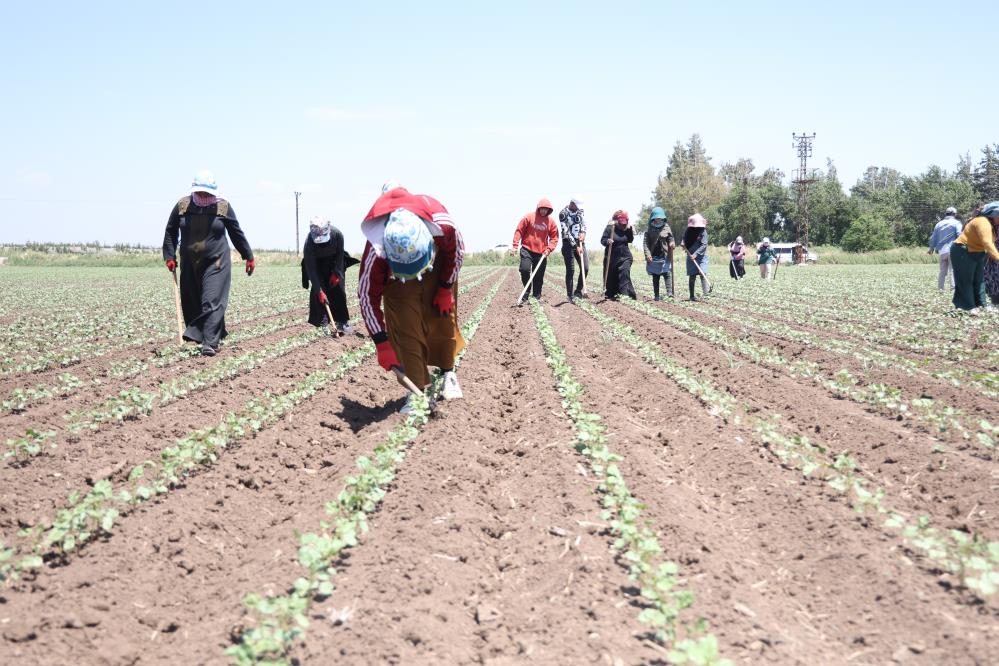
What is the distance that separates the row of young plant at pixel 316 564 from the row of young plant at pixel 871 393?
3619mm

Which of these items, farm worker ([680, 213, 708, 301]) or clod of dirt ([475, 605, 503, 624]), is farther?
farm worker ([680, 213, 708, 301])

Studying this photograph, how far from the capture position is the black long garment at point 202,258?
28.8 ft

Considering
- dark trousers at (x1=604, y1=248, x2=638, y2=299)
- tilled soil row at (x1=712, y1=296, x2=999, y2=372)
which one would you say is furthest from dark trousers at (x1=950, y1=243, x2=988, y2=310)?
dark trousers at (x1=604, y1=248, x2=638, y2=299)

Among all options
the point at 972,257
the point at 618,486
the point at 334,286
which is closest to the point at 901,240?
the point at 972,257

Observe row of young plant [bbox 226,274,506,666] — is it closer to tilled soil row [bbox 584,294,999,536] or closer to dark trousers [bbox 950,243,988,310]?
tilled soil row [bbox 584,294,999,536]

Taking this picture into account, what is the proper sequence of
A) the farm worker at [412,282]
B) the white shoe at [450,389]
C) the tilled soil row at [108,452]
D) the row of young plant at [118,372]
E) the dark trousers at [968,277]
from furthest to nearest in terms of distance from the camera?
the dark trousers at [968,277] → the row of young plant at [118,372] → the white shoe at [450,389] → the farm worker at [412,282] → the tilled soil row at [108,452]

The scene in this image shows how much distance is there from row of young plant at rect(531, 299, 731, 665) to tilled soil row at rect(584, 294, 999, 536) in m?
1.43

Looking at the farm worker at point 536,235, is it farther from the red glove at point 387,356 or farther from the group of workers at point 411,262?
the red glove at point 387,356

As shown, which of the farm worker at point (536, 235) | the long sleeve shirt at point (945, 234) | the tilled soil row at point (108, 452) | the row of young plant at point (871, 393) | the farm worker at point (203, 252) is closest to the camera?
the tilled soil row at point (108, 452)

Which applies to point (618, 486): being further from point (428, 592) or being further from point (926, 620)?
point (926, 620)

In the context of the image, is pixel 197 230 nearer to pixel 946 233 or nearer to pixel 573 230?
pixel 573 230

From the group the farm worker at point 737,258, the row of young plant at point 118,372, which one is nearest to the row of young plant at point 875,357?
the row of young plant at point 118,372

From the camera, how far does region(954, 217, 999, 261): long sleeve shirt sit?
10.8m

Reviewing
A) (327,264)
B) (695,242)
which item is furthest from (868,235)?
(327,264)
